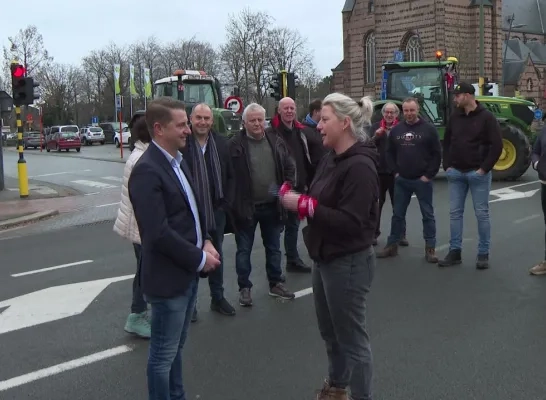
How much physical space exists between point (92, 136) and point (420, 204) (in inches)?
1956

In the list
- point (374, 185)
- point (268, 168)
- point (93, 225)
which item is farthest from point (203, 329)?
point (93, 225)

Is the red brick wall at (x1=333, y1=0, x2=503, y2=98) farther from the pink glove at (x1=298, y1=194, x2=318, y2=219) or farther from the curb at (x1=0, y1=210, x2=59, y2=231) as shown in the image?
the pink glove at (x1=298, y1=194, x2=318, y2=219)

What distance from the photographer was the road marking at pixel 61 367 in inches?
175

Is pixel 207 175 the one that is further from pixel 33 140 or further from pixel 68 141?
pixel 33 140

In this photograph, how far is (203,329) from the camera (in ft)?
17.8

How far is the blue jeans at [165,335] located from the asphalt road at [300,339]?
30.3 inches


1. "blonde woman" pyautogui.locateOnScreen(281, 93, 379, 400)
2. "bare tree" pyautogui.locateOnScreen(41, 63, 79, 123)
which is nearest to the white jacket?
"blonde woman" pyautogui.locateOnScreen(281, 93, 379, 400)

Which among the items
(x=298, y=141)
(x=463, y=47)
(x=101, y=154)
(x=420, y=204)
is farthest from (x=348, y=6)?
(x=298, y=141)

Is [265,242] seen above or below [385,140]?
below

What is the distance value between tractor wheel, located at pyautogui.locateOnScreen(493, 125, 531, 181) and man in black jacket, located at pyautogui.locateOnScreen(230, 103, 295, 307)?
10.5m

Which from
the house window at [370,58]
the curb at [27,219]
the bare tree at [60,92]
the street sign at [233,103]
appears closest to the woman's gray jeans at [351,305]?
the curb at [27,219]

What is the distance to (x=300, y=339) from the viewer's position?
508 centimetres

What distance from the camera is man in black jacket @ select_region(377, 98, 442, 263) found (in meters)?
7.39

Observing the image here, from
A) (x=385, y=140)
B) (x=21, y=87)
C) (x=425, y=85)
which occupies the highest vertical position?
(x=21, y=87)
